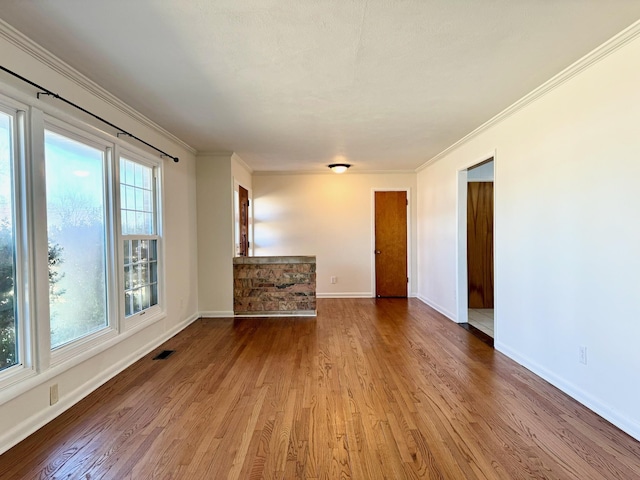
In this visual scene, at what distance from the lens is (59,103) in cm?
243

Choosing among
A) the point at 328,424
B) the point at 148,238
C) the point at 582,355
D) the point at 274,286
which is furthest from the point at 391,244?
the point at 328,424

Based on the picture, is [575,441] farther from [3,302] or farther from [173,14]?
[3,302]

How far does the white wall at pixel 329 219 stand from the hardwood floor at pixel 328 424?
123 inches

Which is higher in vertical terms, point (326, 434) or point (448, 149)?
point (448, 149)

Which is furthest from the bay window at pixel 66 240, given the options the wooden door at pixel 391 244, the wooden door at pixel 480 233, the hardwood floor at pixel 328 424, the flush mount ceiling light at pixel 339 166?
the wooden door at pixel 480 233

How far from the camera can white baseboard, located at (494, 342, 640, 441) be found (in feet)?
6.90

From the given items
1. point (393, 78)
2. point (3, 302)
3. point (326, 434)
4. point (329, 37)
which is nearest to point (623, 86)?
point (393, 78)

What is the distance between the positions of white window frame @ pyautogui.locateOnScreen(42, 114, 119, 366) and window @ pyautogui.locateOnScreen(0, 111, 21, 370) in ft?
0.50

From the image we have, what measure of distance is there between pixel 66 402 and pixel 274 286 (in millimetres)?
3080

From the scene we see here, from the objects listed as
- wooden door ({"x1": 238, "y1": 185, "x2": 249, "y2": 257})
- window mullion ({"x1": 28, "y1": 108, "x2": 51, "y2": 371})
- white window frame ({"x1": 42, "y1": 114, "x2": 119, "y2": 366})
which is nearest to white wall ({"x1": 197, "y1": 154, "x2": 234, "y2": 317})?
wooden door ({"x1": 238, "y1": 185, "x2": 249, "y2": 257})

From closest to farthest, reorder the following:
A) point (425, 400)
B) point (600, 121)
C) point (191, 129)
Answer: point (600, 121)
point (425, 400)
point (191, 129)

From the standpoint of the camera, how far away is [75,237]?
2672 millimetres

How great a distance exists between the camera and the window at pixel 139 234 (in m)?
3.36

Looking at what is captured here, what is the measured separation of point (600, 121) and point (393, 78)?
57.7 inches
